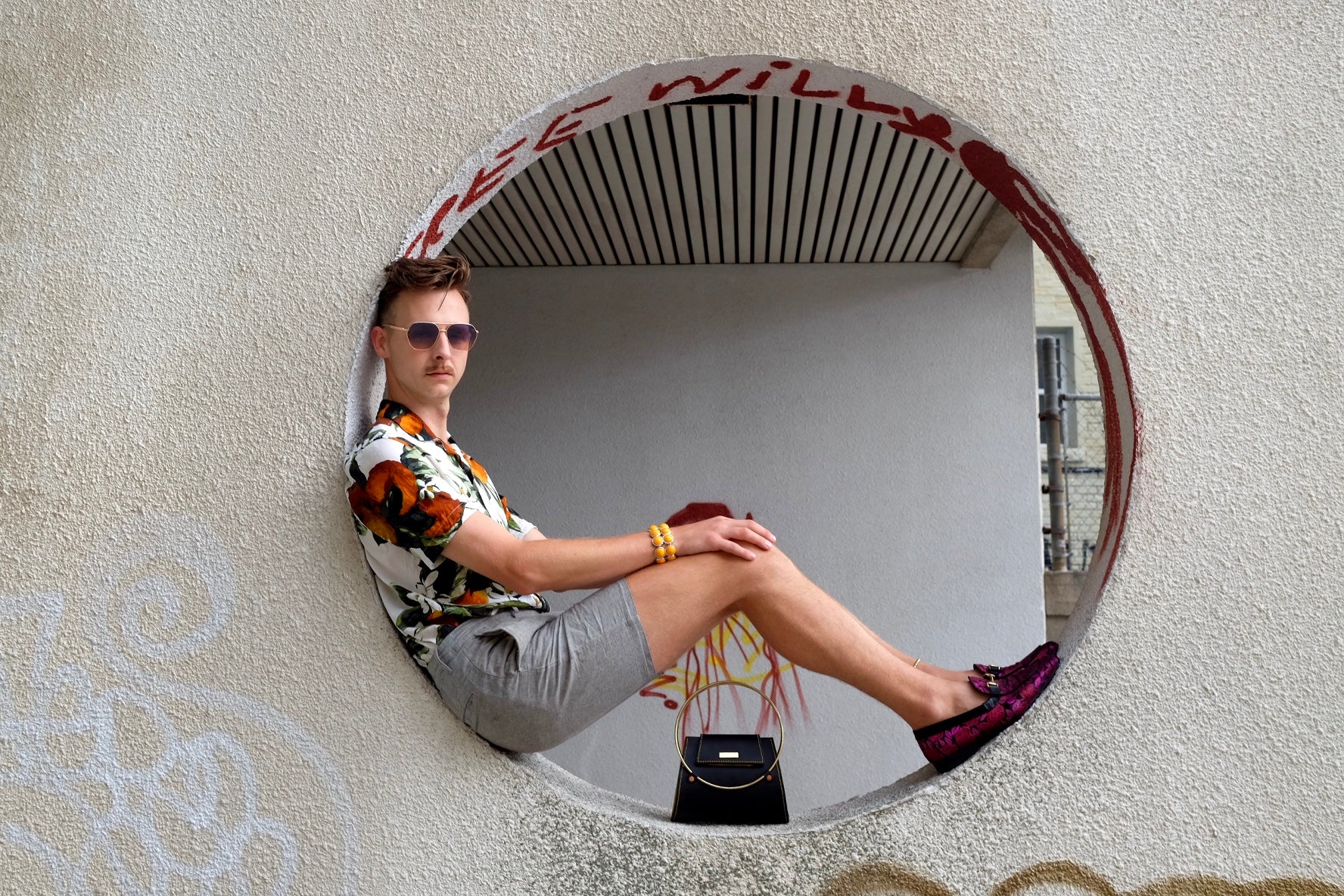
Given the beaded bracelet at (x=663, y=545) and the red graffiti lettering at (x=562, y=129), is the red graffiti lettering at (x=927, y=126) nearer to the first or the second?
the red graffiti lettering at (x=562, y=129)

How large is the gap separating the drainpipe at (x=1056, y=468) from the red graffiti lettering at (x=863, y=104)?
14.4 feet

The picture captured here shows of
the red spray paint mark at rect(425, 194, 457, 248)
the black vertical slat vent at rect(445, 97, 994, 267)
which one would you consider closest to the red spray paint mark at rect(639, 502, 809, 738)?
the black vertical slat vent at rect(445, 97, 994, 267)

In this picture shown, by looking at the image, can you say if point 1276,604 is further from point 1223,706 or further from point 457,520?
point 457,520

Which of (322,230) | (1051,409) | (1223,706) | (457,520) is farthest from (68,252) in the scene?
(1051,409)

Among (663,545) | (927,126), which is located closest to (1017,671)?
(663,545)

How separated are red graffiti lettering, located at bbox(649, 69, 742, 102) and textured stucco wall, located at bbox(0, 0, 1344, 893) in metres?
0.08

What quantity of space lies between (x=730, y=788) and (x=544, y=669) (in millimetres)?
521

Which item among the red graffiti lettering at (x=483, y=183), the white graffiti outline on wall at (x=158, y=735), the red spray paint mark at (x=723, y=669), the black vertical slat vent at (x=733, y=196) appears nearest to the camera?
the white graffiti outline on wall at (x=158, y=735)

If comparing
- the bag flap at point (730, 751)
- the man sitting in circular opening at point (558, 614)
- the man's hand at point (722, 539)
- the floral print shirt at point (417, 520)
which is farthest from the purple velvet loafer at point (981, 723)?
the floral print shirt at point (417, 520)

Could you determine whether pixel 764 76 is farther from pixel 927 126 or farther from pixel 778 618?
pixel 778 618

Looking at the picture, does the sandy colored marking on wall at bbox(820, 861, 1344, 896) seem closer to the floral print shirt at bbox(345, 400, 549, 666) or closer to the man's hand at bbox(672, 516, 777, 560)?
the man's hand at bbox(672, 516, 777, 560)

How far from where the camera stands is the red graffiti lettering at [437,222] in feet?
7.77

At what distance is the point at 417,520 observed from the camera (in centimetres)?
201

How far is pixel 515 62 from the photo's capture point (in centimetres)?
234
